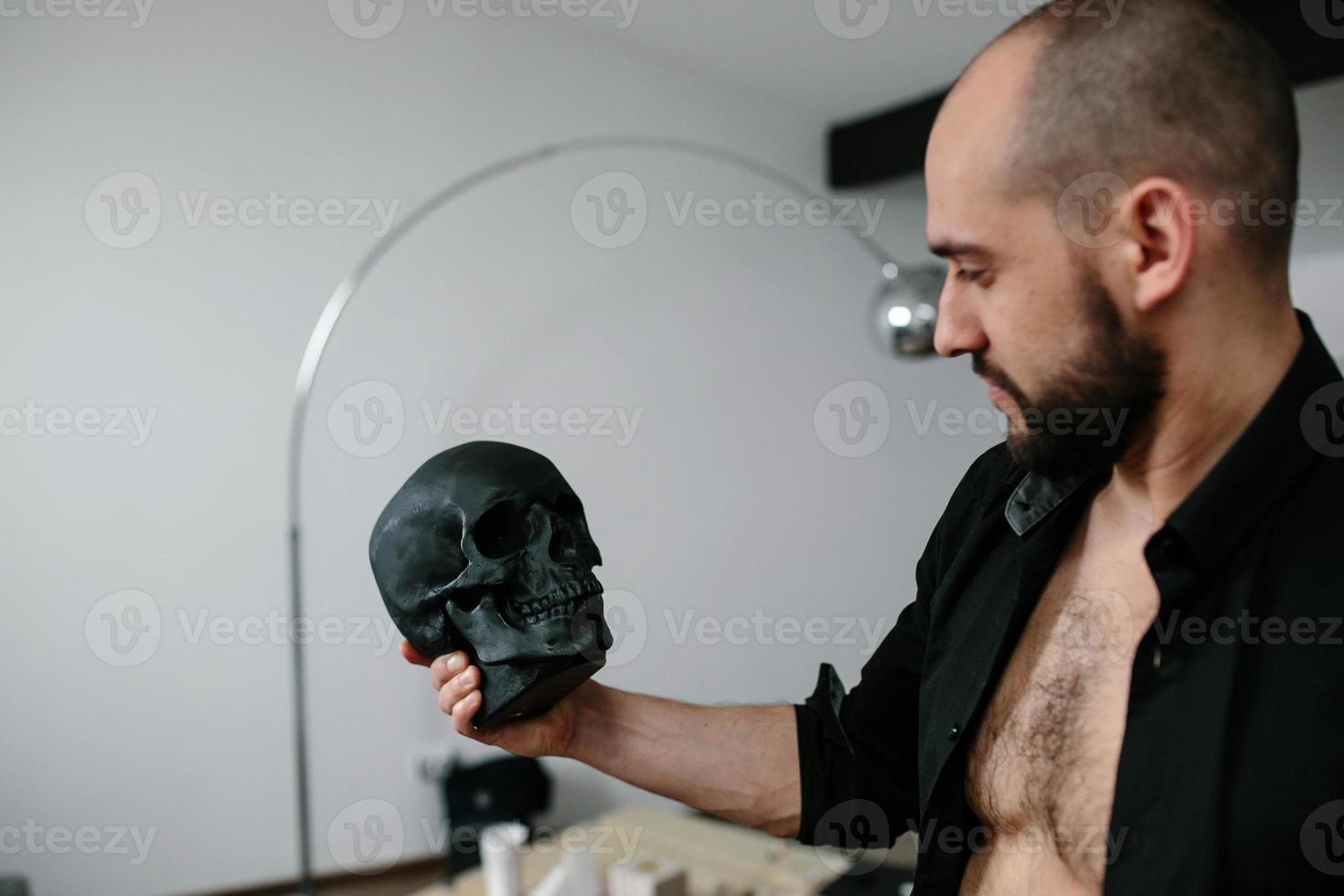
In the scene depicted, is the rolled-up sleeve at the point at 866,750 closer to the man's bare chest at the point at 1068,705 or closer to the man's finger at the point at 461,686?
the man's bare chest at the point at 1068,705

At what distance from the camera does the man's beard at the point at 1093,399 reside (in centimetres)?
88

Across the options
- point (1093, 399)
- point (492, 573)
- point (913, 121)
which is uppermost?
point (913, 121)

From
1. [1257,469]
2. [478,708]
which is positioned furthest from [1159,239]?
[478,708]

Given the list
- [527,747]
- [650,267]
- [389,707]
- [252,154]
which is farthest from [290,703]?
[527,747]

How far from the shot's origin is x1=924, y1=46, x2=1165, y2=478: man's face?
878mm

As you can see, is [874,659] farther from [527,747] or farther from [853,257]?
[853,257]

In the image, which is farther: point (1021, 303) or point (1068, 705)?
point (1068, 705)

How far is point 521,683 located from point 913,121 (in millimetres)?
3541

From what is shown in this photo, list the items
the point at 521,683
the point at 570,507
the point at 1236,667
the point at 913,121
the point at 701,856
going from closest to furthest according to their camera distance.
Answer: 1. the point at 1236,667
2. the point at 521,683
3. the point at 570,507
4. the point at 701,856
5. the point at 913,121

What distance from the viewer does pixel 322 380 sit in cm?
370

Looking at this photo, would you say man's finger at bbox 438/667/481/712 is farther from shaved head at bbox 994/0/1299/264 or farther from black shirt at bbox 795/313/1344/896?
shaved head at bbox 994/0/1299/264

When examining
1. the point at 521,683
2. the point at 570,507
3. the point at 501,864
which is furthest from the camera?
the point at 501,864

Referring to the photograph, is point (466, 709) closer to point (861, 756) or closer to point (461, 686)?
point (461, 686)

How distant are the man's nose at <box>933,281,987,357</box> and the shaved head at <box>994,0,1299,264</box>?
109mm
